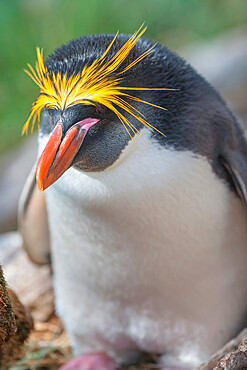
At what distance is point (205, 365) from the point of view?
1.68m

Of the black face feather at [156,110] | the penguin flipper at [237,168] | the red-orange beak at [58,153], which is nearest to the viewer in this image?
Result: the red-orange beak at [58,153]

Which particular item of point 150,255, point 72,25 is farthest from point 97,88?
point 72,25

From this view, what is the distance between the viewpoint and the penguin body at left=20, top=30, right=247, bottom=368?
173cm

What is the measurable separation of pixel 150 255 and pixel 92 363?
0.67 meters

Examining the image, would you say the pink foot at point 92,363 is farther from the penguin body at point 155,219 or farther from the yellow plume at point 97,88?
the yellow plume at point 97,88

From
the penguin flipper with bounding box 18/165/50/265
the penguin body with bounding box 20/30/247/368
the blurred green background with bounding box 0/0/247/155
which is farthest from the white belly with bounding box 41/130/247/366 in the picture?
the blurred green background with bounding box 0/0/247/155

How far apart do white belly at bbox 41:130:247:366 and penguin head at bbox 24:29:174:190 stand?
10 cm

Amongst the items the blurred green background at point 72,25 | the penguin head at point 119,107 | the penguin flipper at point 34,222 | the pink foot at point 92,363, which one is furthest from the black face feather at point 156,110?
the blurred green background at point 72,25

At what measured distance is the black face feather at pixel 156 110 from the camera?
1656mm

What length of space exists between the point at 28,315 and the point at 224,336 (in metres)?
0.82

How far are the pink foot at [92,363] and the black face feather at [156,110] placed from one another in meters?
1.01

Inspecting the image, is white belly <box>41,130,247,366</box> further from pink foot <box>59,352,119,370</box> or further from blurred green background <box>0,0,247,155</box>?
blurred green background <box>0,0,247,155</box>

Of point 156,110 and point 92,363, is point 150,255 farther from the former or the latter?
point 92,363

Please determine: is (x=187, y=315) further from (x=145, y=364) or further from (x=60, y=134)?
(x=60, y=134)
